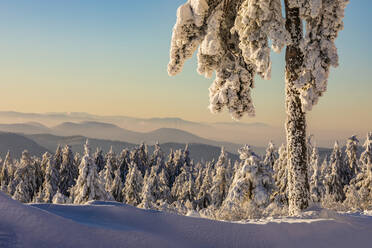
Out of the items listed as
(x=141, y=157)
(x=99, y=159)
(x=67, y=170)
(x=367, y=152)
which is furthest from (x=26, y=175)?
(x=367, y=152)

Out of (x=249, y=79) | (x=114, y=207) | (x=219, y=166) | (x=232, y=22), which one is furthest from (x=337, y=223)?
(x=219, y=166)

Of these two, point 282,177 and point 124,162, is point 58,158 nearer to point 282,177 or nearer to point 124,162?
point 124,162

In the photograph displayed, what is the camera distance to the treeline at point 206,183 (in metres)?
17.4

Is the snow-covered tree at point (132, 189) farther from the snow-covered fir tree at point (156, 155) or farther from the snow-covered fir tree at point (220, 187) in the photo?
the snow-covered fir tree at point (156, 155)

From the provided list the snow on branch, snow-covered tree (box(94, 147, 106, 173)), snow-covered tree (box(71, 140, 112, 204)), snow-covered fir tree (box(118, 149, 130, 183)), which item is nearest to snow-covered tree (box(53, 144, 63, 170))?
snow-covered tree (box(94, 147, 106, 173))

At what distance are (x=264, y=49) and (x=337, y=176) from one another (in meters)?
36.8

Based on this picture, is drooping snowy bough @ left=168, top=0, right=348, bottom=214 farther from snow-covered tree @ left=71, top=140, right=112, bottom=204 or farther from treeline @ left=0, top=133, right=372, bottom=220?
snow-covered tree @ left=71, top=140, right=112, bottom=204

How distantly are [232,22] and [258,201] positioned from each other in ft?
40.3

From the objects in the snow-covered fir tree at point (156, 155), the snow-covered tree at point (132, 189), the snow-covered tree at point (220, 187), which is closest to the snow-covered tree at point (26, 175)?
the snow-covered tree at point (132, 189)

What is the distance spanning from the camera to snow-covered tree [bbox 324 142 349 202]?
133 ft

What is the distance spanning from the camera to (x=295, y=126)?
34.4ft

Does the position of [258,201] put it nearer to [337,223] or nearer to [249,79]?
[249,79]

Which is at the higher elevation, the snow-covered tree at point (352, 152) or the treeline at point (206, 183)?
the snow-covered tree at point (352, 152)

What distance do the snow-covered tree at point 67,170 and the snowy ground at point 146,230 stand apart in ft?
160
